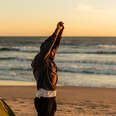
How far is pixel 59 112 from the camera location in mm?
7059

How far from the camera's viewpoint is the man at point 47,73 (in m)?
3.46

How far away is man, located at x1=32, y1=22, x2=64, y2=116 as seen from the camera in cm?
346

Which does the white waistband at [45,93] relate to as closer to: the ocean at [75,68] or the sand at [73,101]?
the sand at [73,101]

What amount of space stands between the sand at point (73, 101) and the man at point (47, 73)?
132 inches

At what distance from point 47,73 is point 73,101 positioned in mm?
5308

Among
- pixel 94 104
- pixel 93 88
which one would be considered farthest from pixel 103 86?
pixel 94 104

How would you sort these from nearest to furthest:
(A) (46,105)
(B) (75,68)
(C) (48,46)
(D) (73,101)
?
(C) (48,46) < (A) (46,105) < (D) (73,101) < (B) (75,68)

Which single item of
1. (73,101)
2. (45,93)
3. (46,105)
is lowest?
(73,101)

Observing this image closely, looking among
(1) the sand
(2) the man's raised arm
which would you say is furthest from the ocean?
(2) the man's raised arm

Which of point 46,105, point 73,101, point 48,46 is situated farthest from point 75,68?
point 48,46

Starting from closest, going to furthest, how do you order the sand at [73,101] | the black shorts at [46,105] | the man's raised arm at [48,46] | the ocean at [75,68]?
the man's raised arm at [48,46] → the black shorts at [46,105] → the sand at [73,101] → the ocean at [75,68]

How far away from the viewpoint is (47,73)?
3477mm

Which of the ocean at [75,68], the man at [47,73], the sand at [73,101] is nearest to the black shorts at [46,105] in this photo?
the man at [47,73]

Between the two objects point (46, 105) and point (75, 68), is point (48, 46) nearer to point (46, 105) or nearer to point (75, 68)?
point (46, 105)
